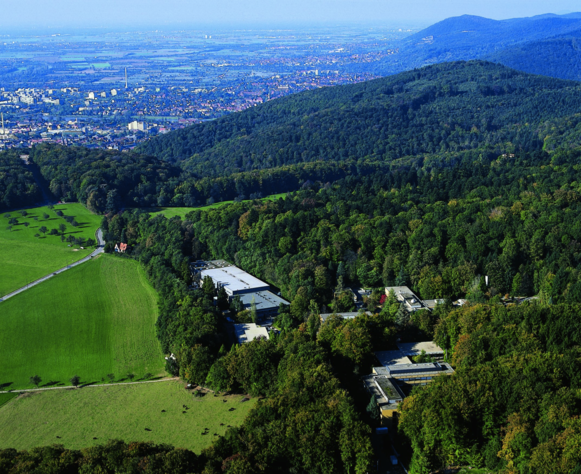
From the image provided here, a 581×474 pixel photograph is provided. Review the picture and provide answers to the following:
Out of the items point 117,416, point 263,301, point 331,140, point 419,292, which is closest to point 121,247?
point 263,301

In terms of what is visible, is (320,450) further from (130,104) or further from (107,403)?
(130,104)

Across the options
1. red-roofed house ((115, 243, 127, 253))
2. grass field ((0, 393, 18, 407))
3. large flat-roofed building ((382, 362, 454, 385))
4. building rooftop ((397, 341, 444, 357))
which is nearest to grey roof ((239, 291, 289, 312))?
building rooftop ((397, 341, 444, 357))

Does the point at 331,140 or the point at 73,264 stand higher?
the point at 331,140

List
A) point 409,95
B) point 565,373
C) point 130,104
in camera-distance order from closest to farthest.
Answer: point 565,373
point 409,95
point 130,104

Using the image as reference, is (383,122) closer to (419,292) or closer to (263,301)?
(419,292)

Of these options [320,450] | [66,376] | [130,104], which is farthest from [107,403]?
[130,104]
